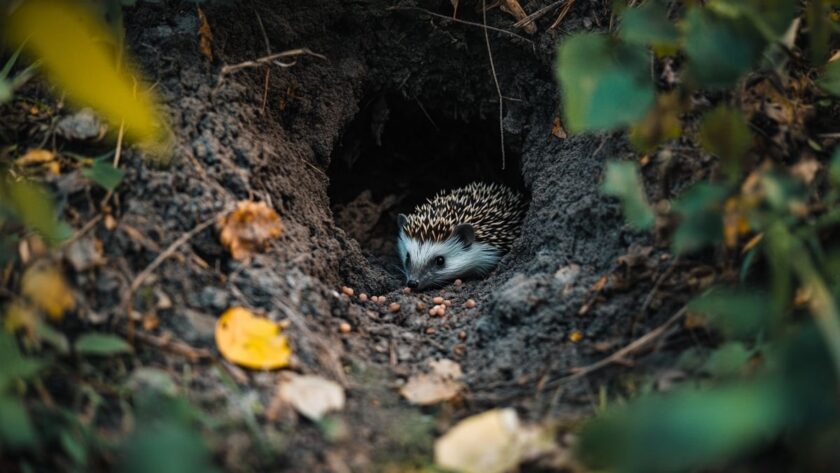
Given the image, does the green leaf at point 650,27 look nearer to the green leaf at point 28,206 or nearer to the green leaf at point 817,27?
the green leaf at point 817,27

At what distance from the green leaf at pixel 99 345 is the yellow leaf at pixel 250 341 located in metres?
0.35

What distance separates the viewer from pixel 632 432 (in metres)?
1.76

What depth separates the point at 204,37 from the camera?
3.54 m

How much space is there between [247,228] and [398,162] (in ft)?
9.42

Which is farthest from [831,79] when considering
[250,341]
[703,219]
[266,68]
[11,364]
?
[11,364]

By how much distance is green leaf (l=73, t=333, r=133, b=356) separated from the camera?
7.82ft

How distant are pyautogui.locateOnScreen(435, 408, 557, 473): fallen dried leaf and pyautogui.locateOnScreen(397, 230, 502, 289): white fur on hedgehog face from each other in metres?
2.82

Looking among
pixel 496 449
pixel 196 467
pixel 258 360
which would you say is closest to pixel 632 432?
pixel 496 449

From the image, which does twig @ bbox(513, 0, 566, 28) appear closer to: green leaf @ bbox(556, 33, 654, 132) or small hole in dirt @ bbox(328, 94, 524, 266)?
small hole in dirt @ bbox(328, 94, 524, 266)

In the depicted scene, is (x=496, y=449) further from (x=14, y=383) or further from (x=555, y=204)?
(x=555, y=204)

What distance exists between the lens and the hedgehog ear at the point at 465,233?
18.0ft

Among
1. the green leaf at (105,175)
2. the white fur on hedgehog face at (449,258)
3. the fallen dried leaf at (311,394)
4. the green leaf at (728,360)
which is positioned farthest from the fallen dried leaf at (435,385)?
the white fur on hedgehog face at (449,258)

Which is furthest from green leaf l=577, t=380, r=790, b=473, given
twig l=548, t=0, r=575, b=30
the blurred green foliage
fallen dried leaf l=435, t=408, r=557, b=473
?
twig l=548, t=0, r=575, b=30

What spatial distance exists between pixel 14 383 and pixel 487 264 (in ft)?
12.5
